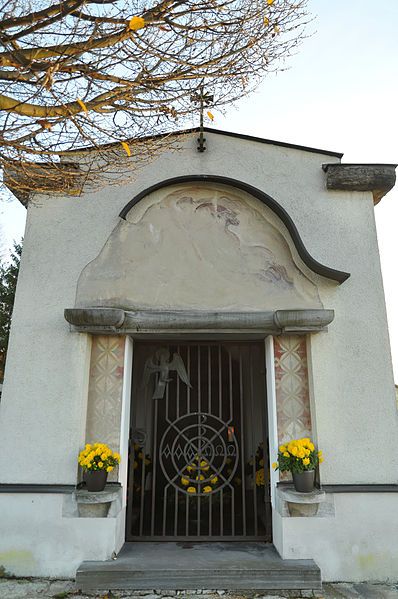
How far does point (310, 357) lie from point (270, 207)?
1866mm

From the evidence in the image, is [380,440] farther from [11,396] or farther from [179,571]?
[11,396]

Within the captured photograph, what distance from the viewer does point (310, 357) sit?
4984mm

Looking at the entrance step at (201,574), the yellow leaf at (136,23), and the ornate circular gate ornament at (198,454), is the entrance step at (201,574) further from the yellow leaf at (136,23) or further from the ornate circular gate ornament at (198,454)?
the yellow leaf at (136,23)

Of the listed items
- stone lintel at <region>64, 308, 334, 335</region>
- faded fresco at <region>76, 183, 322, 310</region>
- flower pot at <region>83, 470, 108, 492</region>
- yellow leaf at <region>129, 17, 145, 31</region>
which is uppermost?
yellow leaf at <region>129, 17, 145, 31</region>

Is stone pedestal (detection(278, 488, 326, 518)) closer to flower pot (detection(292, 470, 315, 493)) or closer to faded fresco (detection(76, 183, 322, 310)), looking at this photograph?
flower pot (detection(292, 470, 315, 493))

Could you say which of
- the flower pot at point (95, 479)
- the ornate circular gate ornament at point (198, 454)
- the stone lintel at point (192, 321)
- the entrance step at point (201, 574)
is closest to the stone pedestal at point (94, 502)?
the flower pot at point (95, 479)

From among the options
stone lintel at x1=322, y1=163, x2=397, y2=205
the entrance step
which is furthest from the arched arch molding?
the entrance step

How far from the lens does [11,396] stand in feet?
15.9

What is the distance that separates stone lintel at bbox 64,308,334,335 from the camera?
483 centimetres

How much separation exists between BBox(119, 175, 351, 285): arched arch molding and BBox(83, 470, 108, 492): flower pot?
9.35 feet

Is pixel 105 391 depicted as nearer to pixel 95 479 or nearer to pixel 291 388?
pixel 95 479

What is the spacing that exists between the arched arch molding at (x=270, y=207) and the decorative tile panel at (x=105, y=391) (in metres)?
1.55

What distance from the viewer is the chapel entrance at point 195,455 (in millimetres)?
5180

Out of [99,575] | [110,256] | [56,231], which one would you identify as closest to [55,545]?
[99,575]
